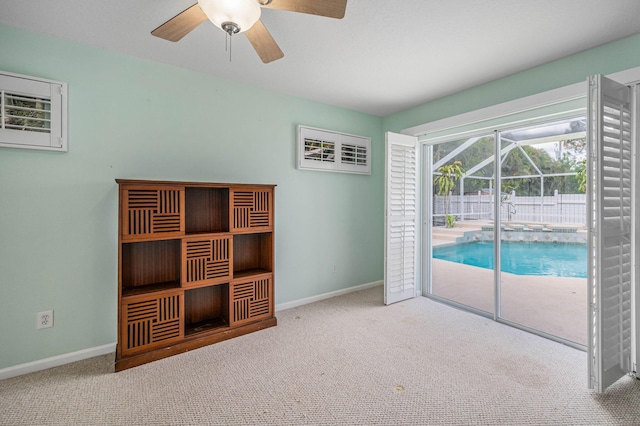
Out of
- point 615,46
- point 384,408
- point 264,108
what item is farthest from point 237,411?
point 615,46

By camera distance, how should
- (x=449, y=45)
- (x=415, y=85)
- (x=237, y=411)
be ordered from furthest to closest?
1. (x=415, y=85)
2. (x=449, y=45)
3. (x=237, y=411)

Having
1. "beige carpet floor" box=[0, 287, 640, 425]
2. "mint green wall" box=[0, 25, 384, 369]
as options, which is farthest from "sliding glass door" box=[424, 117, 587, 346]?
"mint green wall" box=[0, 25, 384, 369]

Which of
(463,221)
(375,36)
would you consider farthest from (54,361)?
(463,221)

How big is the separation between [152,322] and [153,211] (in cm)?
88

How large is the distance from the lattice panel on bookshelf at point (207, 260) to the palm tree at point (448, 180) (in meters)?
2.68

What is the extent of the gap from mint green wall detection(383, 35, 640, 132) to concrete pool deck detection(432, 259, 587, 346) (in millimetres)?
1859

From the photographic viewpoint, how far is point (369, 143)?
412 centimetres

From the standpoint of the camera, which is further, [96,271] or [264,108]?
[264,108]

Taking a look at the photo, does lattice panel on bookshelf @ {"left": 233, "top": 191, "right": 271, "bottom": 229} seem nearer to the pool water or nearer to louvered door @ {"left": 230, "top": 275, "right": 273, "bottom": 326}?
louvered door @ {"left": 230, "top": 275, "right": 273, "bottom": 326}

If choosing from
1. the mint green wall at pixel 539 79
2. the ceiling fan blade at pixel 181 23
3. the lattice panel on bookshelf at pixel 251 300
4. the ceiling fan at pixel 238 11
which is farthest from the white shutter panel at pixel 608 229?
the lattice panel on bookshelf at pixel 251 300

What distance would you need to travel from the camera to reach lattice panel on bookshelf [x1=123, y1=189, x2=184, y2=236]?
223 centimetres

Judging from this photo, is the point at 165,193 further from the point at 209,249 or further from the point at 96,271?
the point at 96,271

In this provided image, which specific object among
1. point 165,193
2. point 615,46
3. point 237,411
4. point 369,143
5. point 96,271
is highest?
point 615,46

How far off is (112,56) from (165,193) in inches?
47.7
